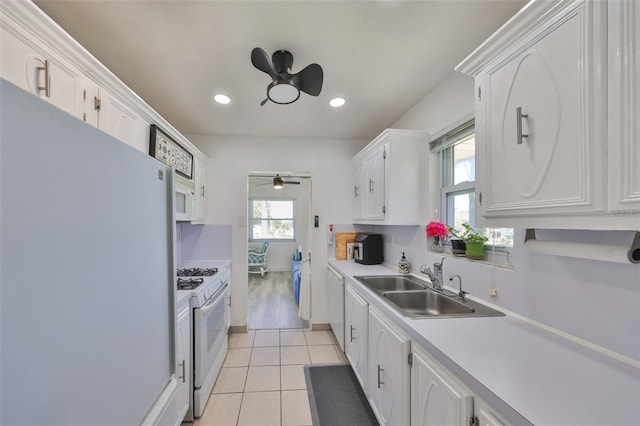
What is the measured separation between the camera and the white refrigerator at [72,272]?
1.45 ft

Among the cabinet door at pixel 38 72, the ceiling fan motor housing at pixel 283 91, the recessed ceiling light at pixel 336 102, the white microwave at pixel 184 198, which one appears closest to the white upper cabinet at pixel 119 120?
the cabinet door at pixel 38 72

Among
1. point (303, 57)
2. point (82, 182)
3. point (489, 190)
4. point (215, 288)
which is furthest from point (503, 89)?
point (215, 288)

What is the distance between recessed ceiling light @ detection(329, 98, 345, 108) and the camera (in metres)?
2.44

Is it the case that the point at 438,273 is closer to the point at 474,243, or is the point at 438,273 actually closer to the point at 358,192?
the point at 474,243

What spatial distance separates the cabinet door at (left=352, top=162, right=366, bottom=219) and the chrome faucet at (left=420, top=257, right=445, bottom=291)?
4.01 feet

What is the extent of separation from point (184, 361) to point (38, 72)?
174cm

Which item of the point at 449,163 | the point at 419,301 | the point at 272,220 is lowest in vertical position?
the point at 419,301

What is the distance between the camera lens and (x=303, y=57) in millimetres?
1807

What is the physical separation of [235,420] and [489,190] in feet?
7.37

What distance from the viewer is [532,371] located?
0.93m

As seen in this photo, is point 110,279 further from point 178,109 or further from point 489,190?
point 178,109

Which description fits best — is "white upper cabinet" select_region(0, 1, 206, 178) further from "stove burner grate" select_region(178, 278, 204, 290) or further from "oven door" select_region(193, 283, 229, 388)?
"oven door" select_region(193, 283, 229, 388)

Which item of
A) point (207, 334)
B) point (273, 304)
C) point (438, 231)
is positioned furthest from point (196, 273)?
point (438, 231)

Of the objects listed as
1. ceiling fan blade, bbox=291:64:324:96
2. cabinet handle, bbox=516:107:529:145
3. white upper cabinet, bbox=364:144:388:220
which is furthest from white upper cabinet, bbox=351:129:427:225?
cabinet handle, bbox=516:107:529:145
